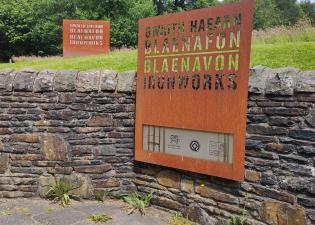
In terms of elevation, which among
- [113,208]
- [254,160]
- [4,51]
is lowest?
[113,208]

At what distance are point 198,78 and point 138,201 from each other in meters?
1.81

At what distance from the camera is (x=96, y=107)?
5.55m

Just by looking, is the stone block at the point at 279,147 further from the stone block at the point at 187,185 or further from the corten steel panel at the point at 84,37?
the corten steel panel at the point at 84,37

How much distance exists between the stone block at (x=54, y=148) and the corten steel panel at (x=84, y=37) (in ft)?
24.2

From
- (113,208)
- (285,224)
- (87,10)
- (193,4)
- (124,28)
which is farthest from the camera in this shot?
(193,4)

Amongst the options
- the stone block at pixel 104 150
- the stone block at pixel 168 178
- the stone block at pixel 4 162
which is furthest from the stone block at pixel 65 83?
the stone block at pixel 168 178

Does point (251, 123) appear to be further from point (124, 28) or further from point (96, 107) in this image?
point (124, 28)

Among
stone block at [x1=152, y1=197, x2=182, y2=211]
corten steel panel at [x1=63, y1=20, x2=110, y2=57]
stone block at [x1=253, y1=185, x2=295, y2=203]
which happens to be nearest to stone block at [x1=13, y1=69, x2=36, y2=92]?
stone block at [x1=152, y1=197, x2=182, y2=211]

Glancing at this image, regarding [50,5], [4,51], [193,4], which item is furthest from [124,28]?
[193,4]

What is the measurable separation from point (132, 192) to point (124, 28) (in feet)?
54.1

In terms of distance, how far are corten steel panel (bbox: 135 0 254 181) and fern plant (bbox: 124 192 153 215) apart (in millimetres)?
513

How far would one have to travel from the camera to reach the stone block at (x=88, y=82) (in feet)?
18.0

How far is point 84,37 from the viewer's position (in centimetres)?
1270

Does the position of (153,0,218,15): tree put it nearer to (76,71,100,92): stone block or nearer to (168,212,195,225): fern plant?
(76,71,100,92): stone block
